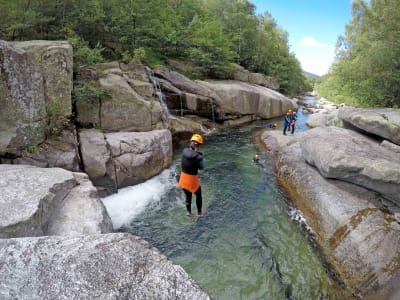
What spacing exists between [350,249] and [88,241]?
685cm

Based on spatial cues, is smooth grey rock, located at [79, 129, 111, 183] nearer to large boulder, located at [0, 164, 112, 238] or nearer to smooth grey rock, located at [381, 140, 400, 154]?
large boulder, located at [0, 164, 112, 238]

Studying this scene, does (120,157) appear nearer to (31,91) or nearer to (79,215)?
(31,91)

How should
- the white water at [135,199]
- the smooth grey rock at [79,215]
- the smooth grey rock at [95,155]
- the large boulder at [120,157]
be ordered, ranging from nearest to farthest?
the smooth grey rock at [79,215], the white water at [135,199], the smooth grey rock at [95,155], the large boulder at [120,157]

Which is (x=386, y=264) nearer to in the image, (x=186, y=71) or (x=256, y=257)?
(x=256, y=257)

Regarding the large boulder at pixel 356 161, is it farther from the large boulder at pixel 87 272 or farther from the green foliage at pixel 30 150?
the green foliage at pixel 30 150

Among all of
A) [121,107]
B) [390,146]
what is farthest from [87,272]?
[390,146]

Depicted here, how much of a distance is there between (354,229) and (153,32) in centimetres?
2004

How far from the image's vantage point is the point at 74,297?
2.48 metres

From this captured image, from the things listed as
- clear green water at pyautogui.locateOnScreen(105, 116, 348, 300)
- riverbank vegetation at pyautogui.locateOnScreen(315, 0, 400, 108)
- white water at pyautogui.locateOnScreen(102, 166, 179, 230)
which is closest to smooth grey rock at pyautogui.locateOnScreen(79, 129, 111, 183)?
white water at pyautogui.locateOnScreen(102, 166, 179, 230)

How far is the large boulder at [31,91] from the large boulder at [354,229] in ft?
33.2

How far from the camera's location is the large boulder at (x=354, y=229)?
6.08m

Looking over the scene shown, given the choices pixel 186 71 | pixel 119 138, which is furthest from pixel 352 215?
pixel 186 71

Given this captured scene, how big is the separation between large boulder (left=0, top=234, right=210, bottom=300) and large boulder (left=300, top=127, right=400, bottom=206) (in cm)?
794

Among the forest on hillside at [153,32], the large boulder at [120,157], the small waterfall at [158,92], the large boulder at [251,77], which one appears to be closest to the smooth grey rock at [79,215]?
the large boulder at [120,157]
